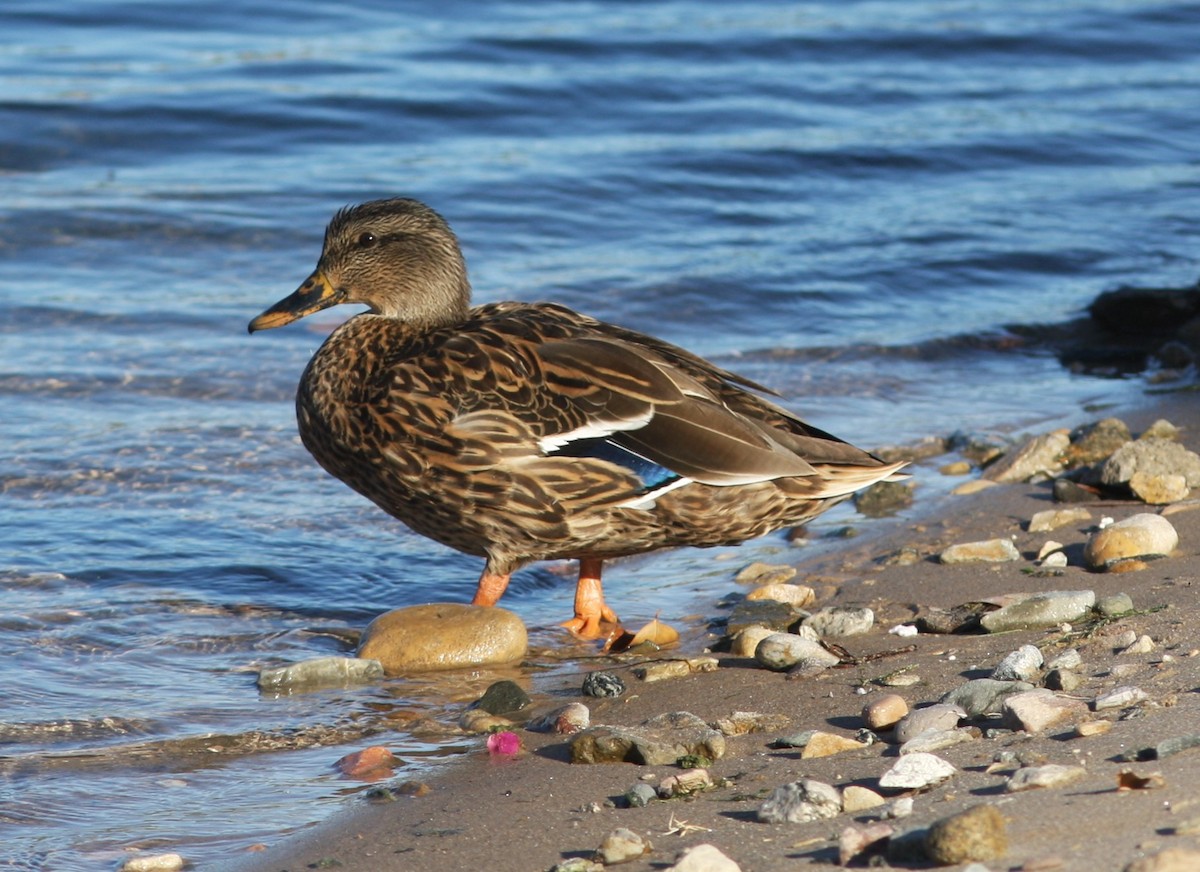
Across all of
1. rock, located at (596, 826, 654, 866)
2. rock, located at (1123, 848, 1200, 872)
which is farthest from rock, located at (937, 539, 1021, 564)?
rock, located at (1123, 848, 1200, 872)

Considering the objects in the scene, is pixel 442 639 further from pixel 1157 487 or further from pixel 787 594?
pixel 1157 487

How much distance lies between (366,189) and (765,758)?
388 inches

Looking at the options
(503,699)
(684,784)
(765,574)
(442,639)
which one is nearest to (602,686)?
(503,699)

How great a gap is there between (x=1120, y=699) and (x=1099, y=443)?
3645 millimetres

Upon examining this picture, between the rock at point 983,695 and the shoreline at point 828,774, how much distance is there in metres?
0.17

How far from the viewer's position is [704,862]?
325 cm

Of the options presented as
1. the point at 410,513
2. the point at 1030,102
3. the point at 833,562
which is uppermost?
the point at 1030,102

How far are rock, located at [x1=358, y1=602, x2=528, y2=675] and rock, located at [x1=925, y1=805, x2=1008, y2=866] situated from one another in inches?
106

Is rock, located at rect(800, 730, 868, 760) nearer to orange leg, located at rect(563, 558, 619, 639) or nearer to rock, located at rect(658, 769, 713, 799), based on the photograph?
rock, located at rect(658, 769, 713, 799)

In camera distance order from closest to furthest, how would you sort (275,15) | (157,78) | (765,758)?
(765,758) → (157,78) → (275,15)

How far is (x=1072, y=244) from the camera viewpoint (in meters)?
12.9

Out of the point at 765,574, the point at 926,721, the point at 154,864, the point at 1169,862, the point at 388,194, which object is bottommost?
the point at 765,574

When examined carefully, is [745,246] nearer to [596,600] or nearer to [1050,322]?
[1050,322]

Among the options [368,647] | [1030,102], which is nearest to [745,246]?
Answer: [1030,102]
